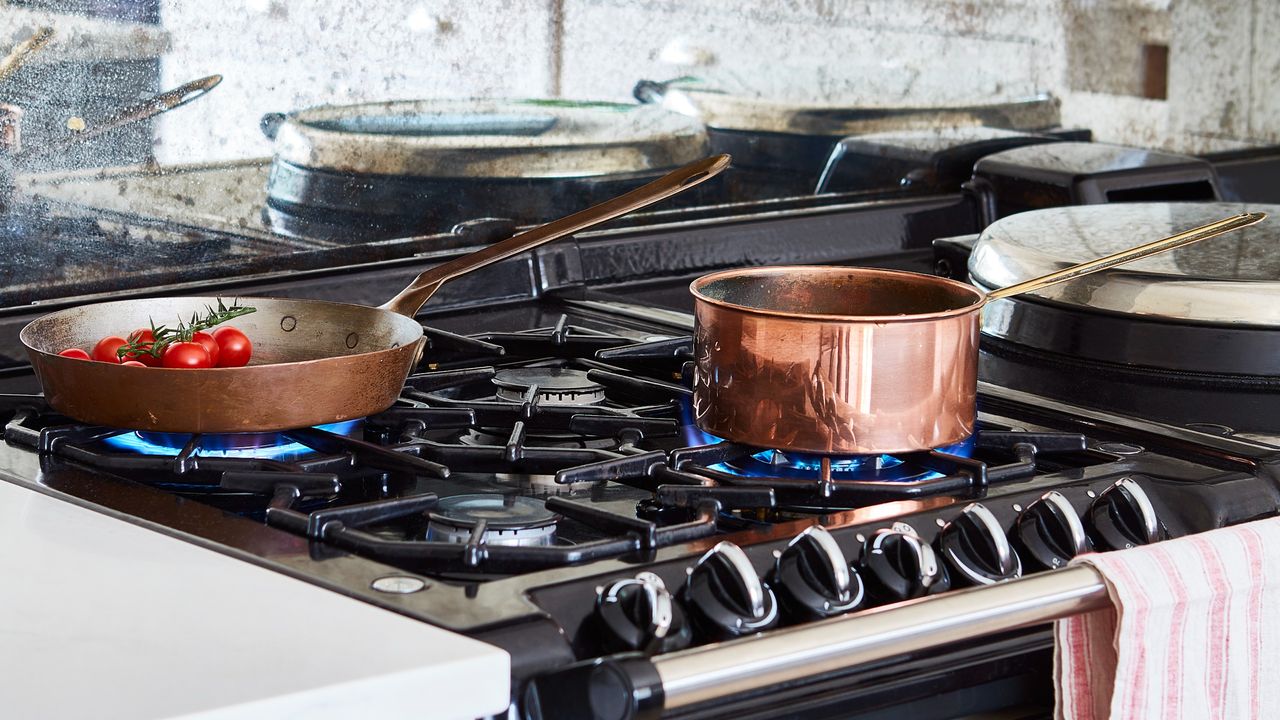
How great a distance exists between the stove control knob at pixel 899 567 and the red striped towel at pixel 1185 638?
9 cm

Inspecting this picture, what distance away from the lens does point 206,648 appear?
66 centimetres

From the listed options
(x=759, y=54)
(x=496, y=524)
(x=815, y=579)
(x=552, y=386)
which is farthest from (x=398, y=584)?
(x=759, y=54)

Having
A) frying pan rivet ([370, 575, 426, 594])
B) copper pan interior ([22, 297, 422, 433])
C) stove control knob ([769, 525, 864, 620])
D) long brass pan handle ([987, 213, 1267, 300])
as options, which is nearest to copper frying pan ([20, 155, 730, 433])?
copper pan interior ([22, 297, 422, 433])

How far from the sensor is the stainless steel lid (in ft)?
5.45

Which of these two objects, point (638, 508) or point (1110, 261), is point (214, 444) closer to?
point (638, 508)

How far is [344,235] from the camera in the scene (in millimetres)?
1435

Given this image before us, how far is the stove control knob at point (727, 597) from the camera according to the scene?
76 centimetres

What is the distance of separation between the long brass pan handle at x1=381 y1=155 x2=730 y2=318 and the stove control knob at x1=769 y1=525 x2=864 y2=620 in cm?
45

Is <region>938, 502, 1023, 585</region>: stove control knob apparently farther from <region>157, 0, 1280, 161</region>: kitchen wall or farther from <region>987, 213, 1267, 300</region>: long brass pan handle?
<region>157, 0, 1280, 161</region>: kitchen wall

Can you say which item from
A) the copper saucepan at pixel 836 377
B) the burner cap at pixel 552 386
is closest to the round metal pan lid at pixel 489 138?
the burner cap at pixel 552 386

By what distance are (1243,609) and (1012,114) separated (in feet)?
3.93

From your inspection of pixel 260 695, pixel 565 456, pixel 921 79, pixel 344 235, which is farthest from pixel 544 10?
pixel 260 695

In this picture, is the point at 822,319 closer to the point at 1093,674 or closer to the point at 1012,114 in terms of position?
the point at 1093,674

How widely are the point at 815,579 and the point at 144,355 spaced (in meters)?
0.49
